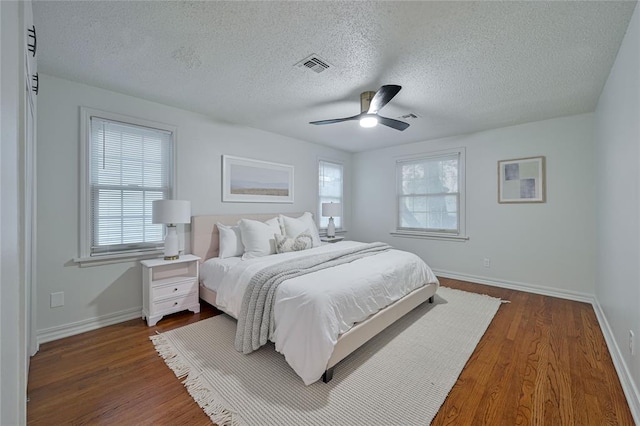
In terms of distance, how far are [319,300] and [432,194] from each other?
369 cm

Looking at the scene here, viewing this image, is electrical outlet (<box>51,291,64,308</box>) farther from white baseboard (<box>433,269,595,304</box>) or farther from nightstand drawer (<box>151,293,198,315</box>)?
white baseboard (<box>433,269,595,304</box>)

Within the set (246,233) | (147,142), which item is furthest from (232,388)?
(147,142)

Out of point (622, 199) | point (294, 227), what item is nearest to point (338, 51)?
point (294, 227)

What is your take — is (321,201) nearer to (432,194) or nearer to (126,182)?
(432,194)

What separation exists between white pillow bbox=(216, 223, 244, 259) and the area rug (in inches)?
33.0

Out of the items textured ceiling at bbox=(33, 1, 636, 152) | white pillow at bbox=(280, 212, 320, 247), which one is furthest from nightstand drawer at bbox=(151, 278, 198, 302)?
textured ceiling at bbox=(33, 1, 636, 152)

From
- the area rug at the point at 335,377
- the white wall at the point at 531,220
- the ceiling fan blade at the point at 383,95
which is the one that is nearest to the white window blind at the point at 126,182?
the area rug at the point at 335,377

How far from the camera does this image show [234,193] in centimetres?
395

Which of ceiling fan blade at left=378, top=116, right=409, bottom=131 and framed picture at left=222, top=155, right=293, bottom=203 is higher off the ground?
ceiling fan blade at left=378, top=116, right=409, bottom=131

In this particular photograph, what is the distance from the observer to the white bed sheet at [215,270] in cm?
296

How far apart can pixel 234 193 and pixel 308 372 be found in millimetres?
2778

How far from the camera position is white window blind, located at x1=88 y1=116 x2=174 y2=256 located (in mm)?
2809

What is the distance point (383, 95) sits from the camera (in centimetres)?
236

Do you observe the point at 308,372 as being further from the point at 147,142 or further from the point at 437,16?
the point at 147,142
